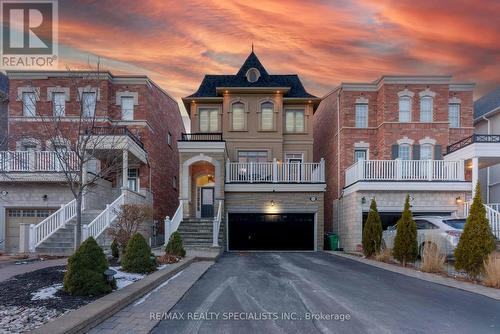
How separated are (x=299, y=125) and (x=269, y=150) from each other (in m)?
2.73

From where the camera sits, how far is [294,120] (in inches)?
974

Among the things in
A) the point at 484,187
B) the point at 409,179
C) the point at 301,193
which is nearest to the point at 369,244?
the point at 409,179

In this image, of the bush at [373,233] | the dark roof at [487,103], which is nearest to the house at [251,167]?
the bush at [373,233]

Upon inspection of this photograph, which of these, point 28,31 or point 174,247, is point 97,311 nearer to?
point 174,247

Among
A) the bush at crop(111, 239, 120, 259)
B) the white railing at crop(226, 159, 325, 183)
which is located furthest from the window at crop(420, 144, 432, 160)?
the bush at crop(111, 239, 120, 259)

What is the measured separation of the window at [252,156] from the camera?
24.1 m

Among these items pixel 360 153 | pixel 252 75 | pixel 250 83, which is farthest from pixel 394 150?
pixel 252 75

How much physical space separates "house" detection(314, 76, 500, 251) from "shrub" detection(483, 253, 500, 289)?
9.56 metres

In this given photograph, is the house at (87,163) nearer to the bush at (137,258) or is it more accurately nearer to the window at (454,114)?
the bush at (137,258)

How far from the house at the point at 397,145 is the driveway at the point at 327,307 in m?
9.72

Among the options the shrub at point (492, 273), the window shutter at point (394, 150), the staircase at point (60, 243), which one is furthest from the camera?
the window shutter at point (394, 150)

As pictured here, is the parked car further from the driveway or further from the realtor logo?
the realtor logo

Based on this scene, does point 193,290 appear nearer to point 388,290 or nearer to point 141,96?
point 388,290

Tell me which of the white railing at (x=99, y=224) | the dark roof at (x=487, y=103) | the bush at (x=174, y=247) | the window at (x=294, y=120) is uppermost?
the dark roof at (x=487, y=103)
